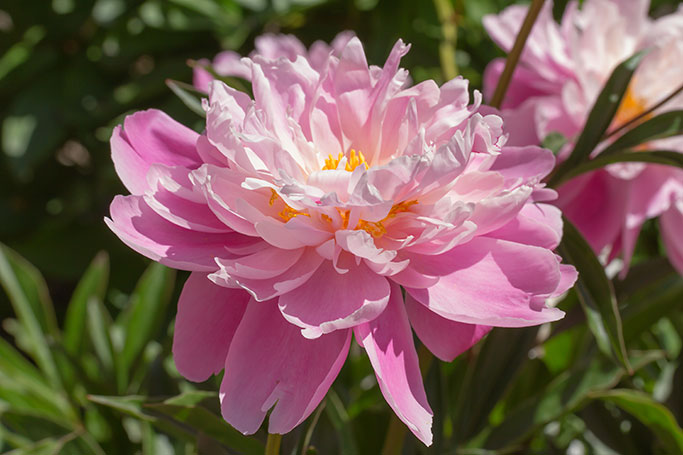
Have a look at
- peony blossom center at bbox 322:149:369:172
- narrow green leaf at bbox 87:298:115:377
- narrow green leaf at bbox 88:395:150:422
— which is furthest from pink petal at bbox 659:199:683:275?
narrow green leaf at bbox 87:298:115:377

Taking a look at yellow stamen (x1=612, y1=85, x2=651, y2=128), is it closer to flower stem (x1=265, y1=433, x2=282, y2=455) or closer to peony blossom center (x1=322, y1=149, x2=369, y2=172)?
peony blossom center (x1=322, y1=149, x2=369, y2=172)

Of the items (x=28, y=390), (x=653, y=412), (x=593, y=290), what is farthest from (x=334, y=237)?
(x=28, y=390)

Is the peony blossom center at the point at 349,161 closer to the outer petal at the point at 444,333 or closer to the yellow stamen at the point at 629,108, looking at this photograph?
the outer petal at the point at 444,333

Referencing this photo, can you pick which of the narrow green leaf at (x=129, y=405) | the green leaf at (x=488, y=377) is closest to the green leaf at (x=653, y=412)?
the green leaf at (x=488, y=377)

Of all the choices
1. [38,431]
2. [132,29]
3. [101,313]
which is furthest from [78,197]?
[38,431]

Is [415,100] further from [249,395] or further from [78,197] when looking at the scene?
[78,197]
